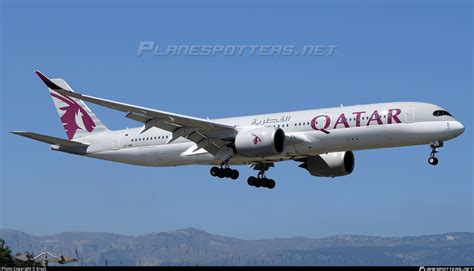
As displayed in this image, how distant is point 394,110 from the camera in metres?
52.5

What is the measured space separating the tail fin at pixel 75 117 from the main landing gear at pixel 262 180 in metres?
11.6

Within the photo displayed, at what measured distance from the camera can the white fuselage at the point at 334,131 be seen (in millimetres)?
51812

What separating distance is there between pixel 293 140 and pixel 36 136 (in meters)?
17.0

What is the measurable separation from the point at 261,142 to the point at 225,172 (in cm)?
480

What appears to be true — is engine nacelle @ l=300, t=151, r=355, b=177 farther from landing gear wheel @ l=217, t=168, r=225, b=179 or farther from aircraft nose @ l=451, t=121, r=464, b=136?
aircraft nose @ l=451, t=121, r=464, b=136

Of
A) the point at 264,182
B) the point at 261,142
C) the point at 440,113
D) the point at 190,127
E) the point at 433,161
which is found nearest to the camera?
the point at 433,161

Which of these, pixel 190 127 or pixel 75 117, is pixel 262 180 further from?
pixel 75 117

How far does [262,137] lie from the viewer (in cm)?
5425

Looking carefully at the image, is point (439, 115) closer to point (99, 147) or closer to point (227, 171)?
point (227, 171)

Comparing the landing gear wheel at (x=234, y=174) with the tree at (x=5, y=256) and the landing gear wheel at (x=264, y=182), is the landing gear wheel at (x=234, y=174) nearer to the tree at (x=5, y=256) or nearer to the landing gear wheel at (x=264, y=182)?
the landing gear wheel at (x=264, y=182)

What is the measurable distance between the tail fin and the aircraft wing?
Answer: 1038cm

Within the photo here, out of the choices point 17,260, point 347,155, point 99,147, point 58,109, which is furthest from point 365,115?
point 17,260

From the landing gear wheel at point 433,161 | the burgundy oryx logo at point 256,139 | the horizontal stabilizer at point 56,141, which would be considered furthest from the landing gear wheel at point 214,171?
the landing gear wheel at point 433,161

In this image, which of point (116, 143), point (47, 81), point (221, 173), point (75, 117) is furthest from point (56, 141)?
point (47, 81)
